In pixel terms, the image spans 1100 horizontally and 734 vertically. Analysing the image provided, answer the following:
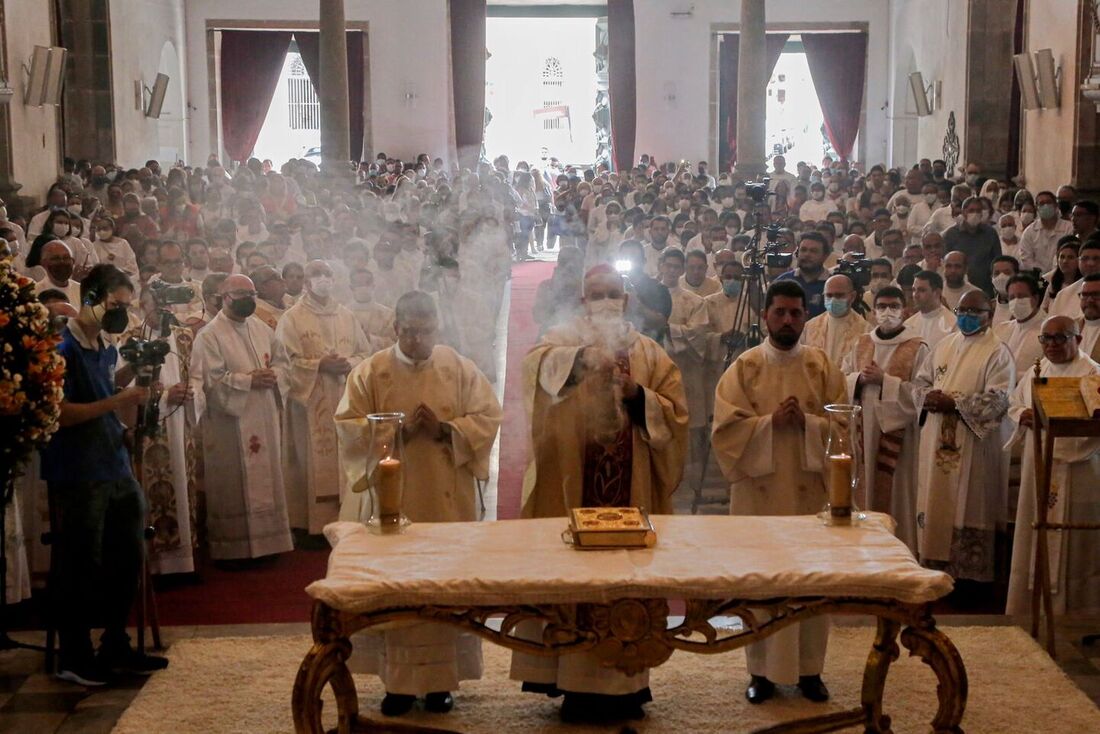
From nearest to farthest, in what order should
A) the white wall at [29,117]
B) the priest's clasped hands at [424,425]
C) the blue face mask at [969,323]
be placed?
the priest's clasped hands at [424,425]
the blue face mask at [969,323]
the white wall at [29,117]

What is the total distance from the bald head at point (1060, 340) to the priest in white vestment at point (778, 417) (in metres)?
1.49

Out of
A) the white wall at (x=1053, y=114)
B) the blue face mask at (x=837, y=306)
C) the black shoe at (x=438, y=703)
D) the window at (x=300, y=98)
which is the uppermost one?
the window at (x=300, y=98)

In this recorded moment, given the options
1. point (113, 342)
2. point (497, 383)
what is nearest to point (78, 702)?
point (113, 342)

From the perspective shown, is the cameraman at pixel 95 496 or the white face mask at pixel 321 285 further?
the white face mask at pixel 321 285

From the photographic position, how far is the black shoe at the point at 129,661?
641cm

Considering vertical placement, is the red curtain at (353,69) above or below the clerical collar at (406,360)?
above

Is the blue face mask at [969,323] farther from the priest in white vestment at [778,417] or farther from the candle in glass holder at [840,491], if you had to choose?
the candle in glass holder at [840,491]

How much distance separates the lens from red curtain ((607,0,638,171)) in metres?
31.9

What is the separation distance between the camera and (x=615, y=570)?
15.2ft

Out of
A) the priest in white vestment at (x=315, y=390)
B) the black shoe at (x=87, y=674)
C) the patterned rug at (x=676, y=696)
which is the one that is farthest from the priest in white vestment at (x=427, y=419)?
the priest in white vestment at (x=315, y=390)

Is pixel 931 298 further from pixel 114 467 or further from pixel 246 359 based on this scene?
pixel 114 467

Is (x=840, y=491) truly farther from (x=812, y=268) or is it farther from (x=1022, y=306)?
(x=812, y=268)

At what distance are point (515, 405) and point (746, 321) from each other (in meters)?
2.77

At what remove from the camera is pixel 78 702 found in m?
6.13
